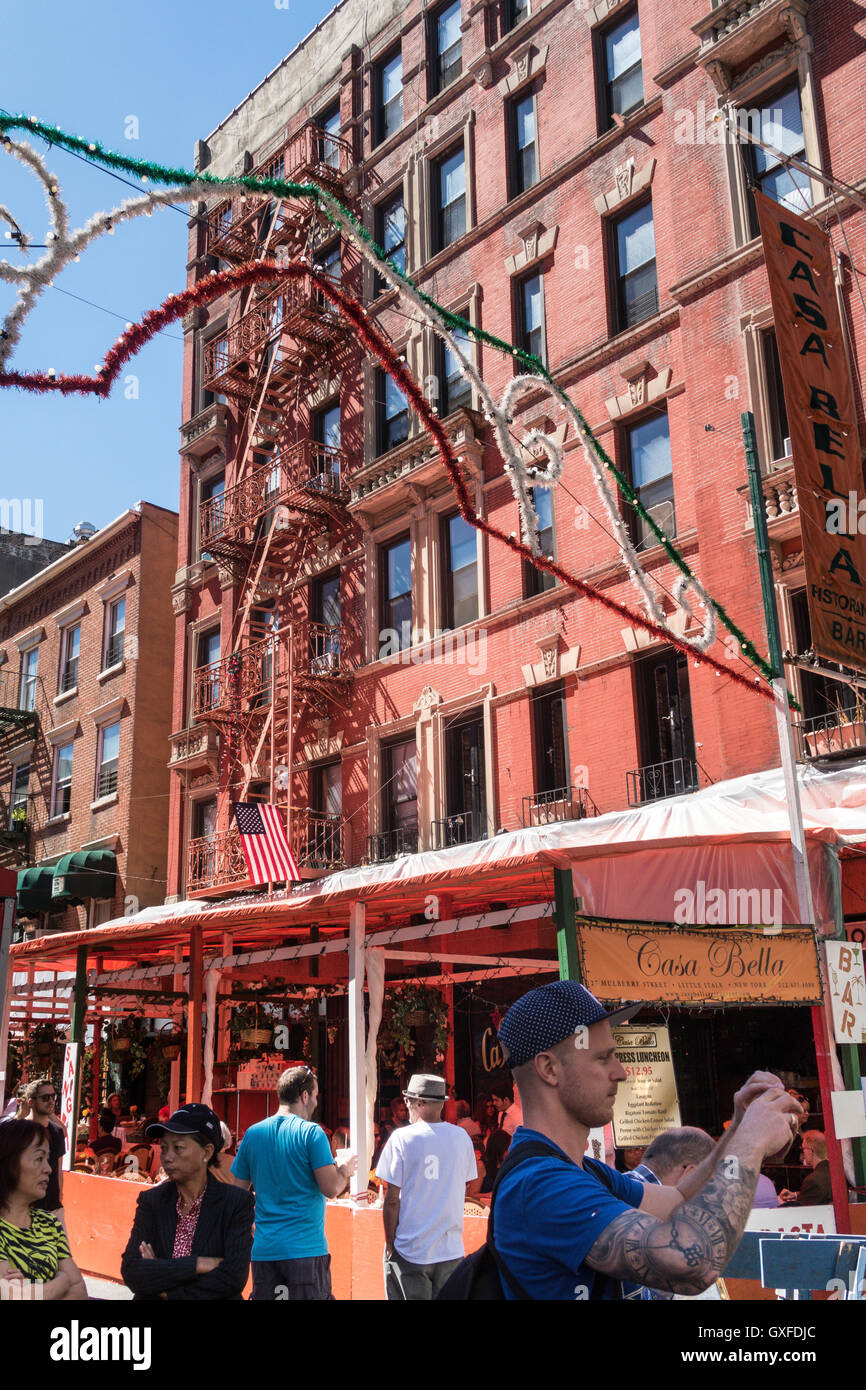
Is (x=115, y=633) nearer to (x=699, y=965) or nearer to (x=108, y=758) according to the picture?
(x=108, y=758)

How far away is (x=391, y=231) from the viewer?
24719mm

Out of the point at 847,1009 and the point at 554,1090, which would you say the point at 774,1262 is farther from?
the point at 847,1009

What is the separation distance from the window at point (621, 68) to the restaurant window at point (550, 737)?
978 cm

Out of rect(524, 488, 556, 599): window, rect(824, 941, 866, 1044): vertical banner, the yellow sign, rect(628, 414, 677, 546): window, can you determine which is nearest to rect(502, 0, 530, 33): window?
rect(628, 414, 677, 546): window

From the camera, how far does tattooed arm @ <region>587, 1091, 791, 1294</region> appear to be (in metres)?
2.62

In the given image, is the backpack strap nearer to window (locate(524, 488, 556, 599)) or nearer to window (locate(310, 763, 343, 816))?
window (locate(524, 488, 556, 599))

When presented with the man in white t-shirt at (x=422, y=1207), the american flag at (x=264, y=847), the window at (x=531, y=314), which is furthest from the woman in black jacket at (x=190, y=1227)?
the window at (x=531, y=314)

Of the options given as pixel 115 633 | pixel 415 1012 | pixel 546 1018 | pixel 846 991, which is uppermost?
pixel 115 633

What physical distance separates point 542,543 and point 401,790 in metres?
5.17

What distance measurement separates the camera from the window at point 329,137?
86.2 ft

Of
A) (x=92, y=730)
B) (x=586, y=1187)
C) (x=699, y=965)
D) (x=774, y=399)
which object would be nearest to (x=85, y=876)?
(x=92, y=730)

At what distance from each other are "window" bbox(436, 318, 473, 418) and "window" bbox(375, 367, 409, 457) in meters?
1.18

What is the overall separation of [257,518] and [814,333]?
15136 mm

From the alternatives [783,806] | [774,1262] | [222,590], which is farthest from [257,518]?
[774,1262]
